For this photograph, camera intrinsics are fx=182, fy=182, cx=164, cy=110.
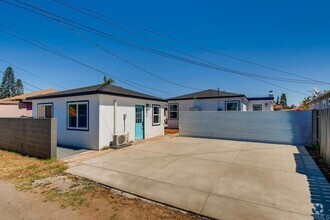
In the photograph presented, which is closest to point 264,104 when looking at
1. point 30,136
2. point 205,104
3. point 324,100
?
point 324,100

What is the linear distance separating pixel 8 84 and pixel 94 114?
210ft

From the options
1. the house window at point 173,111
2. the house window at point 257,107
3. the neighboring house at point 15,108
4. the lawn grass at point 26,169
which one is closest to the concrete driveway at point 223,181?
the lawn grass at point 26,169

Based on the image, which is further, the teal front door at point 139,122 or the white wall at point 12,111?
the white wall at point 12,111

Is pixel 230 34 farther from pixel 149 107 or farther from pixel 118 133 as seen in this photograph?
pixel 118 133

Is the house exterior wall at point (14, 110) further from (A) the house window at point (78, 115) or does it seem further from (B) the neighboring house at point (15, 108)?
(A) the house window at point (78, 115)

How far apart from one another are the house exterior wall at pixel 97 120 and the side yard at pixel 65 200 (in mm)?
3238

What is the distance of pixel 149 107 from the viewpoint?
40.0ft

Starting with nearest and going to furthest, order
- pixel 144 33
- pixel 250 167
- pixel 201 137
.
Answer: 1. pixel 250 167
2. pixel 144 33
3. pixel 201 137

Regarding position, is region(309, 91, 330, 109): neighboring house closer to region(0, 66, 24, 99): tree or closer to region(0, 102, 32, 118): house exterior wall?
region(0, 102, 32, 118): house exterior wall

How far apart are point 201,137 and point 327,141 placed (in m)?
7.25

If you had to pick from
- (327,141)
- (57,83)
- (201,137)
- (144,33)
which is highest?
(144,33)

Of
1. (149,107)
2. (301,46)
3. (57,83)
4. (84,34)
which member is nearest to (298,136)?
(301,46)

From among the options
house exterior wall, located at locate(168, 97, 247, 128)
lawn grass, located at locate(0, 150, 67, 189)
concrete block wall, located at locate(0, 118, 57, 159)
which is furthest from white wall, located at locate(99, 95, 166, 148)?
house exterior wall, located at locate(168, 97, 247, 128)

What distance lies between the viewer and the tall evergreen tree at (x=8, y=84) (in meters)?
54.4
